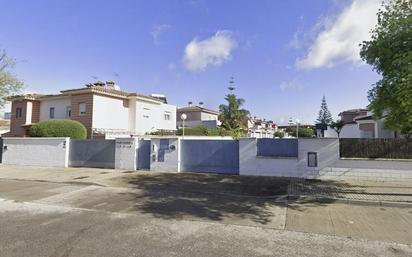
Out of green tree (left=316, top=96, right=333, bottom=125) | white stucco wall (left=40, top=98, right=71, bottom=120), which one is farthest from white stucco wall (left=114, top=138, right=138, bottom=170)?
green tree (left=316, top=96, right=333, bottom=125)

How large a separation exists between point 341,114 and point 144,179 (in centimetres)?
4566

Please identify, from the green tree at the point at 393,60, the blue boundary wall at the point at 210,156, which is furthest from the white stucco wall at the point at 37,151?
the green tree at the point at 393,60

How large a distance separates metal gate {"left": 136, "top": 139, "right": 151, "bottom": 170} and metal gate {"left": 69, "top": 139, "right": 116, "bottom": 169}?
1771 mm

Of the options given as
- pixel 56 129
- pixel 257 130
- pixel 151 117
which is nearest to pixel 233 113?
pixel 257 130

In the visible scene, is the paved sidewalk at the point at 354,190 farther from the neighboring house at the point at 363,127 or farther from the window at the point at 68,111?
the window at the point at 68,111

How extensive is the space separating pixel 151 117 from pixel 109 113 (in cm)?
488

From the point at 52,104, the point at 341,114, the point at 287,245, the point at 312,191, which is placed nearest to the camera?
the point at 287,245

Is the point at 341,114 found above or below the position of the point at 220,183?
above

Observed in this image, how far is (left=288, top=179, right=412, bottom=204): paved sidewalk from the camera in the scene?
825 cm

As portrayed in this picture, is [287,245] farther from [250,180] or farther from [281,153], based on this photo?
[281,153]

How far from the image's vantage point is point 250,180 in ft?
38.2

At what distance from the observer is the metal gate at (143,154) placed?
14.7 meters

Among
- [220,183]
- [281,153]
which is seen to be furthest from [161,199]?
[281,153]

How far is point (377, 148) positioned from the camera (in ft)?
36.5
